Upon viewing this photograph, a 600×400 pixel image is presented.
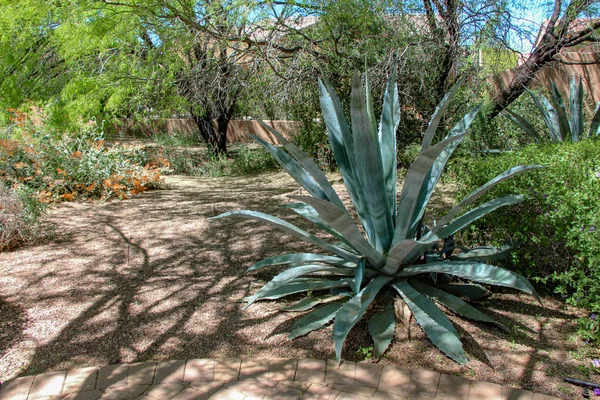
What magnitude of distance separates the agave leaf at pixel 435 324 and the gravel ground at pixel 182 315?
11 centimetres

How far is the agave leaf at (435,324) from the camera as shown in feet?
9.34

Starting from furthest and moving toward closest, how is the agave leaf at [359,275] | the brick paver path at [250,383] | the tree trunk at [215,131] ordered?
the tree trunk at [215,131]
the agave leaf at [359,275]
the brick paver path at [250,383]

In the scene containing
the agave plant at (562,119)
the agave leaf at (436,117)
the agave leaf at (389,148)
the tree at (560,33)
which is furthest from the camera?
the agave plant at (562,119)

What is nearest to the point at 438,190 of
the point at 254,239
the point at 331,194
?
the point at 254,239

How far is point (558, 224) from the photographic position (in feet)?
11.1

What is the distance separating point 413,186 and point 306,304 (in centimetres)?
111

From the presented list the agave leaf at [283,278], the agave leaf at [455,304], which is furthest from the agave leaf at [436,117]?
the agave leaf at [283,278]

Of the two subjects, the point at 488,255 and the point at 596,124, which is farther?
the point at 596,124

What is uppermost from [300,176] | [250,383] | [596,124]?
[300,176]

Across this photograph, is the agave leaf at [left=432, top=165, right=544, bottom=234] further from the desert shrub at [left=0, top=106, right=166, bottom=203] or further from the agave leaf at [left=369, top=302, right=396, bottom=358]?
the desert shrub at [left=0, top=106, right=166, bottom=203]

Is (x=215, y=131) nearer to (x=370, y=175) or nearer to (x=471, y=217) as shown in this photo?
(x=370, y=175)

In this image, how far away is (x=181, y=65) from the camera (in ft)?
29.0

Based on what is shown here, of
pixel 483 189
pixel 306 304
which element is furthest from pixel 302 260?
pixel 483 189

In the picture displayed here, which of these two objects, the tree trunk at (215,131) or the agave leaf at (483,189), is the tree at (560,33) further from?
the tree trunk at (215,131)
